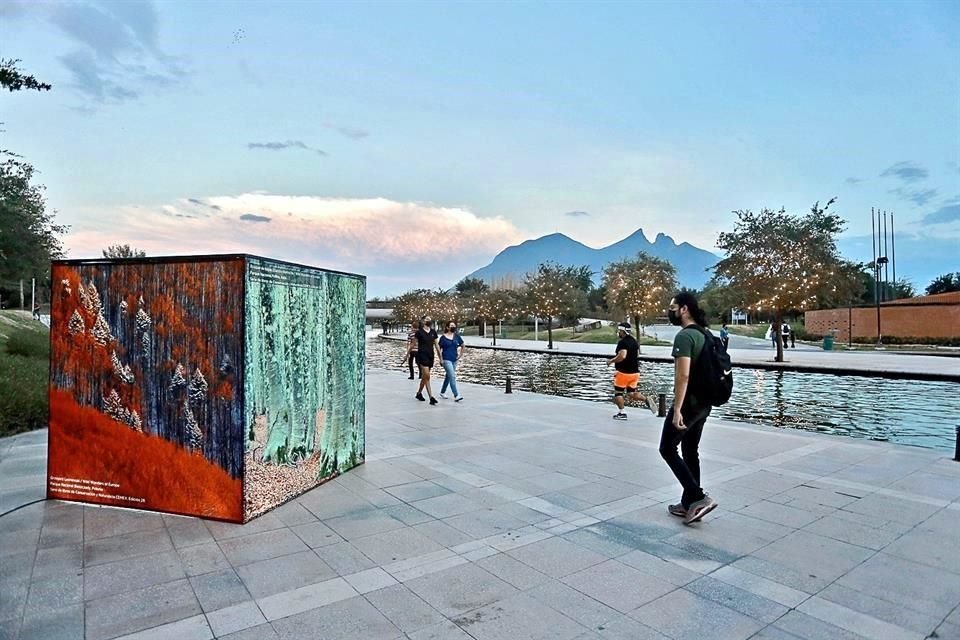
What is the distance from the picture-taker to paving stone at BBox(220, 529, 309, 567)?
4.21 metres

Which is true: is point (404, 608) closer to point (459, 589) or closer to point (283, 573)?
point (459, 589)

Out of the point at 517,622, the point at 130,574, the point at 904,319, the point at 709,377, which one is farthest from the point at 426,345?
the point at 904,319

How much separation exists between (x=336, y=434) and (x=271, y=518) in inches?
56.8

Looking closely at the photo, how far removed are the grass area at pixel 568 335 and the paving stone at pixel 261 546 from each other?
3394 centimetres

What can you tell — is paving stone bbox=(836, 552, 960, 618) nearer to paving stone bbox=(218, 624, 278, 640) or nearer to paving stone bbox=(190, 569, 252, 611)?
paving stone bbox=(218, 624, 278, 640)

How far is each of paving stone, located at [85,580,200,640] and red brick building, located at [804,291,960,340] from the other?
1858 inches

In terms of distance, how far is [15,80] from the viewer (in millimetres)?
5914

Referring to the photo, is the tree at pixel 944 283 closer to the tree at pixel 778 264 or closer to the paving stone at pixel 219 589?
the tree at pixel 778 264

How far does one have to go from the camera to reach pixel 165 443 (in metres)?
5.10

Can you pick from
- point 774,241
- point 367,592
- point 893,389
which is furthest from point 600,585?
point 774,241

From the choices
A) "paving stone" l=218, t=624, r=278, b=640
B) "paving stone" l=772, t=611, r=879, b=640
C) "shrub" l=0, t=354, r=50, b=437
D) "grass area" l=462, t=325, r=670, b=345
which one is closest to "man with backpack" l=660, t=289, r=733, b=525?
"paving stone" l=772, t=611, r=879, b=640

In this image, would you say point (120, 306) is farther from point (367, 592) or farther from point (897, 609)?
point (897, 609)

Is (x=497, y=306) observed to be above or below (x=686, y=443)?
above

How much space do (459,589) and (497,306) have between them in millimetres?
48822
